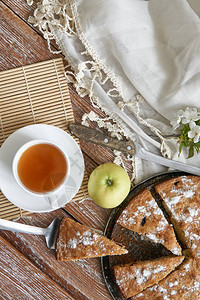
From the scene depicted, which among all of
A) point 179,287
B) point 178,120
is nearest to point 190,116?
point 178,120

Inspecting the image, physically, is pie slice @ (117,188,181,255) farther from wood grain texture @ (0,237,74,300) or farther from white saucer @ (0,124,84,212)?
wood grain texture @ (0,237,74,300)

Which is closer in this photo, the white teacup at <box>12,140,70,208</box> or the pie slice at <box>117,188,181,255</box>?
the white teacup at <box>12,140,70,208</box>

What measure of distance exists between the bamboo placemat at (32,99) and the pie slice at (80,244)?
7.7 inches

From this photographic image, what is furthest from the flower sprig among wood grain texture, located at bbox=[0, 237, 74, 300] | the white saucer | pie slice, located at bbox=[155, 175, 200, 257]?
wood grain texture, located at bbox=[0, 237, 74, 300]

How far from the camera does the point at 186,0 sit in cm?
145

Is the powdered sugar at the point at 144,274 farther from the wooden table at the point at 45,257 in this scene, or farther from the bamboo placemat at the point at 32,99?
the bamboo placemat at the point at 32,99

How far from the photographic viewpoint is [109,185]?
1.38 meters

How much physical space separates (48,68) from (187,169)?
0.73 m

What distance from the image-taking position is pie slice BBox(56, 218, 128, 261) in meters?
1.44

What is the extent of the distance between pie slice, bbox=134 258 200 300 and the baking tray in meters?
0.10

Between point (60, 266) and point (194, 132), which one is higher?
point (194, 132)

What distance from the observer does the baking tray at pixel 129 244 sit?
150 centimetres

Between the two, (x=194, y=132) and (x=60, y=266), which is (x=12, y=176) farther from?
(x=194, y=132)

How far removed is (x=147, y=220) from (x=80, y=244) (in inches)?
11.8
